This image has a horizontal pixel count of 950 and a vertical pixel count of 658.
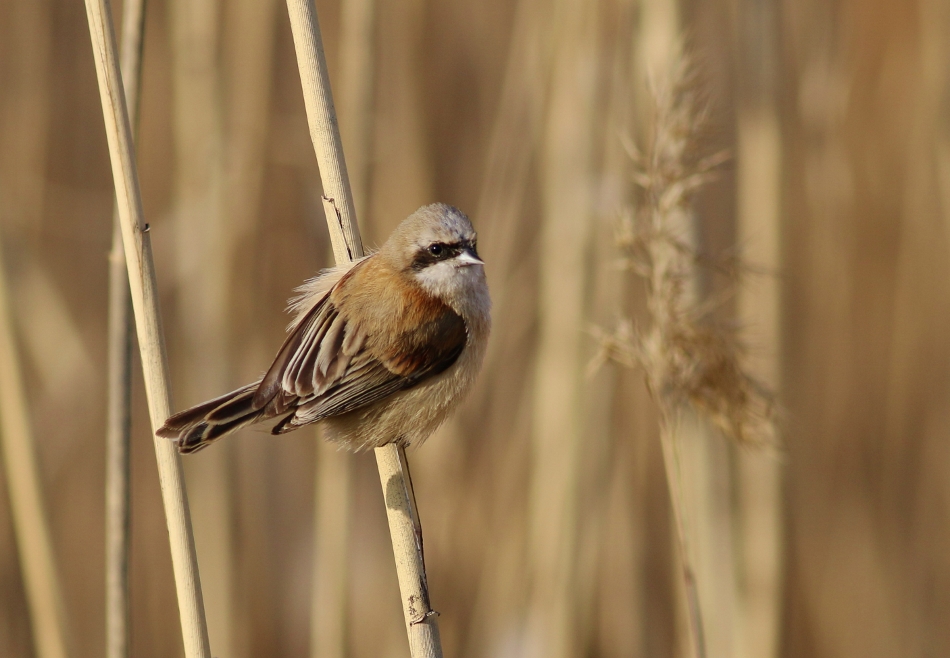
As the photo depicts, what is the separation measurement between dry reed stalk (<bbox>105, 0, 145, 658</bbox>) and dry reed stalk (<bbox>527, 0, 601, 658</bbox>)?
1.39 metres

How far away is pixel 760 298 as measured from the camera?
2.90m

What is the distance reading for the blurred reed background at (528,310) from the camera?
2.92 metres

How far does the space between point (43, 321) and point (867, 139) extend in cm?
346

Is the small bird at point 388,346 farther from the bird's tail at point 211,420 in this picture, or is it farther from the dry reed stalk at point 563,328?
the dry reed stalk at point 563,328

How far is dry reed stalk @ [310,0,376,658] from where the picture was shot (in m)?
2.73

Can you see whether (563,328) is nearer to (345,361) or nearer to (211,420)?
(345,361)

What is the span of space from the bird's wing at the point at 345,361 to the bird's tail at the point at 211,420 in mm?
28

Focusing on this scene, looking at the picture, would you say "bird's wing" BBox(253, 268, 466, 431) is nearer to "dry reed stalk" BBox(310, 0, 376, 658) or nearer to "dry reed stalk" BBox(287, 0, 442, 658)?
"dry reed stalk" BBox(287, 0, 442, 658)

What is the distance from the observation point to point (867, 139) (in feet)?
12.5

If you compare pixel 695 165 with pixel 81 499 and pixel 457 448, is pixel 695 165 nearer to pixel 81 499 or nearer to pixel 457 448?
pixel 457 448

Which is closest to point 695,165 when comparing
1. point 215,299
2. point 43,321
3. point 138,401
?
point 215,299

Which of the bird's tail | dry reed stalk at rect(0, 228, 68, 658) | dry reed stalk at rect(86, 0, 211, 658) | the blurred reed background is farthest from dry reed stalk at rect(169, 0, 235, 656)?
dry reed stalk at rect(86, 0, 211, 658)

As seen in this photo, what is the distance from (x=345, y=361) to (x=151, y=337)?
0.50 m

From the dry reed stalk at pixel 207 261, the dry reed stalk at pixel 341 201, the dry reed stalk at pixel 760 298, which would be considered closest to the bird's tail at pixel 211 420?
the dry reed stalk at pixel 341 201
